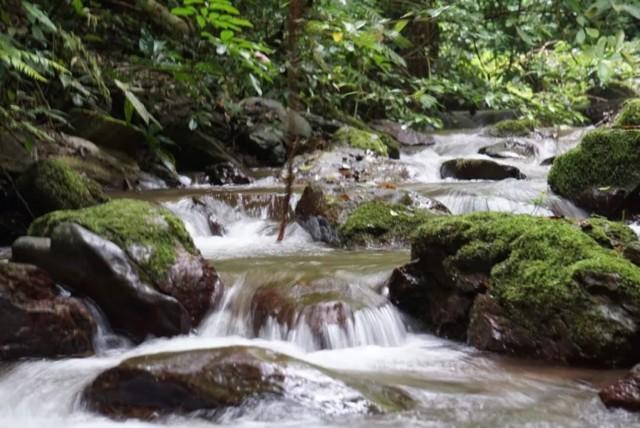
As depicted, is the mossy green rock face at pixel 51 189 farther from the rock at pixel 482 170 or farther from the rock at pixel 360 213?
the rock at pixel 482 170

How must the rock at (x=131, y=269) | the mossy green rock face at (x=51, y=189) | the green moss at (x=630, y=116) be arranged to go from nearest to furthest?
the rock at (x=131, y=269) → the mossy green rock face at (x=51, y=189) → the green moss at (x=630, y=116)

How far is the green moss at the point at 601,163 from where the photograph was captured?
6863mm

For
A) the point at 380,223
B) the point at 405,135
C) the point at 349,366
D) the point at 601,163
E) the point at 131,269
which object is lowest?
the point at 349,366

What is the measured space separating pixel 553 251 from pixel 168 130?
7.24 meters

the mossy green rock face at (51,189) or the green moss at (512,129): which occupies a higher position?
the green moss at (512,129)

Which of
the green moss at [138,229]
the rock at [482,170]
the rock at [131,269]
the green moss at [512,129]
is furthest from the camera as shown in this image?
the green moss at [512,129]

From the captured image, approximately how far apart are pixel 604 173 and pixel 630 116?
1.02 m

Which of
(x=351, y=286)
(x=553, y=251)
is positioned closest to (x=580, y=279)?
(x=553, y=251)

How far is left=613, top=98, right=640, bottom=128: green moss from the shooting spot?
740 centimetres

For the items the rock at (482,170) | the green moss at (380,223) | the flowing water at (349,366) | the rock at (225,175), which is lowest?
the flowing water at (349,366)

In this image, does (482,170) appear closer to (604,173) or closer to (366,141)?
(366,141)

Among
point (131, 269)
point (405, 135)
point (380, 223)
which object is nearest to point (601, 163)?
point (380, 223)

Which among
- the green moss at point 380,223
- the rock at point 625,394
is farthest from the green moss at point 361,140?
the rock at point 625,394

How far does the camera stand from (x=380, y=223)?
6.29 m
